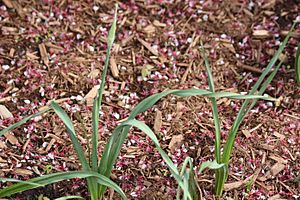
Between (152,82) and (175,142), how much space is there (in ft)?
1.42

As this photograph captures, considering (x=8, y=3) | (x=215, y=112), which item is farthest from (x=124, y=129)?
(x=8, y=3)

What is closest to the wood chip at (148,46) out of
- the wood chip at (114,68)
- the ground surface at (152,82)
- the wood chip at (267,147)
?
the ground surface at (152,82)

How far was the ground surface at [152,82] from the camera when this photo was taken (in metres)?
2.79

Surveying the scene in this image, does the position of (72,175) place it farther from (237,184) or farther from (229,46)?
(229,46)

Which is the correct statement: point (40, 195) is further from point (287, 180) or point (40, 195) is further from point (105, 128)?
point (287, 180)

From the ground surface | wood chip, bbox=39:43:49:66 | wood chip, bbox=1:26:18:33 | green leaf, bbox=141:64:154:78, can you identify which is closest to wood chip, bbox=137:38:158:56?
the ground surface

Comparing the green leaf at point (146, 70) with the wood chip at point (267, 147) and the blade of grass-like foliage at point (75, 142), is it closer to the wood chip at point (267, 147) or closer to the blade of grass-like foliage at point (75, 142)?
the wood chip at point (267, 147)

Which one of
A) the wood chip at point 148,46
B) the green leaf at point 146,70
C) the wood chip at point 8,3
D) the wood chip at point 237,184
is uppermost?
the wood chip at point 8,3

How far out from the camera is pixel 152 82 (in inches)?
125

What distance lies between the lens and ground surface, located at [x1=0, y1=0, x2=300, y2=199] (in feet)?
9.17

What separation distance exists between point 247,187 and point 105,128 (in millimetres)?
767

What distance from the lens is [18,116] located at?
2965 mm

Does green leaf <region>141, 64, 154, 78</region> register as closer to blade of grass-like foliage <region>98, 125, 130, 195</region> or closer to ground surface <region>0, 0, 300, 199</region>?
ground surface <region>0, 0, 300, 199</region>

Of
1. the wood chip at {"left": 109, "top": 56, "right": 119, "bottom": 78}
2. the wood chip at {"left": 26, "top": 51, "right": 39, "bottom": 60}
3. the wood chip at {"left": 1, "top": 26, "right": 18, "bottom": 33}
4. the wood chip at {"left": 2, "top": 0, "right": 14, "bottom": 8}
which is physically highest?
the wood chip at {"left": 2, "top": 0, "right": 14, "bottom": 8}
